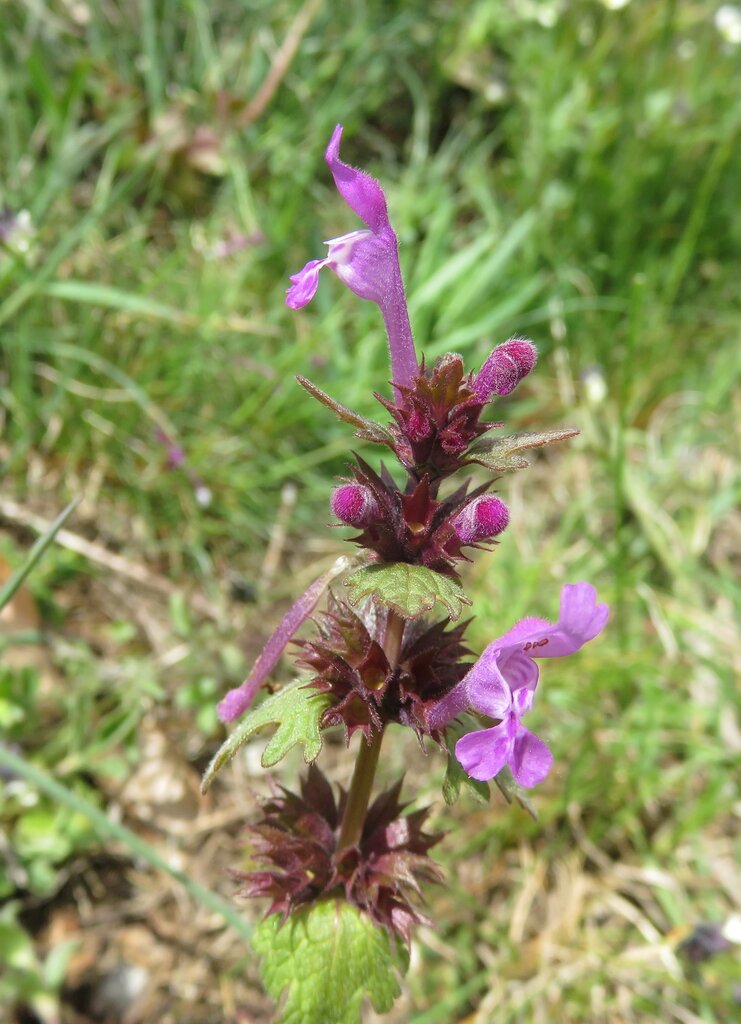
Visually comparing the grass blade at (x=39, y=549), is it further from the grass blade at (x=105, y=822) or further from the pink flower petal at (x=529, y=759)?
the pink flower petal at (x=529, y=759)

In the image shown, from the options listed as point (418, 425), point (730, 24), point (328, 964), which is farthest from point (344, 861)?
point (730, 24)

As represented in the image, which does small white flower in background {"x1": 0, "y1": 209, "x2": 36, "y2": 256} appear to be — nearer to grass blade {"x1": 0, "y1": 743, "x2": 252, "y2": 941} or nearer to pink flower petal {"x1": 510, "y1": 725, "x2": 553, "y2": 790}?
grass blade {"x1": 0, "y1": 743, "x2": 252, "y2": 941}

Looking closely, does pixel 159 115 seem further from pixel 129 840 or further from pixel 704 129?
pixel 129 840

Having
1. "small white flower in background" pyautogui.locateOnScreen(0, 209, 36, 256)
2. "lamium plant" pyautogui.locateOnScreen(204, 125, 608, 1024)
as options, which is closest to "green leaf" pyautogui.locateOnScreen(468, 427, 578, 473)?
"lamium plant" pyautogui.locateOnScreen(204, 125, 608, 1024)

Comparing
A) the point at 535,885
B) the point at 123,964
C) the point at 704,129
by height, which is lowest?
the point at 535,885

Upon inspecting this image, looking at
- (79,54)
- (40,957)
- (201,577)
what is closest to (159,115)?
(79,54)

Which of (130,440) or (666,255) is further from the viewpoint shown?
(666,255)

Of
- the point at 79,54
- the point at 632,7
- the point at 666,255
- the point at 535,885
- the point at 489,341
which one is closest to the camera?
the point at 535,885

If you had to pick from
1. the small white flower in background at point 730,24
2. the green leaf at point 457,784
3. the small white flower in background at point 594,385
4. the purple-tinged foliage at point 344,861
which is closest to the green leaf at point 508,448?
the green leaf at point 457,784
